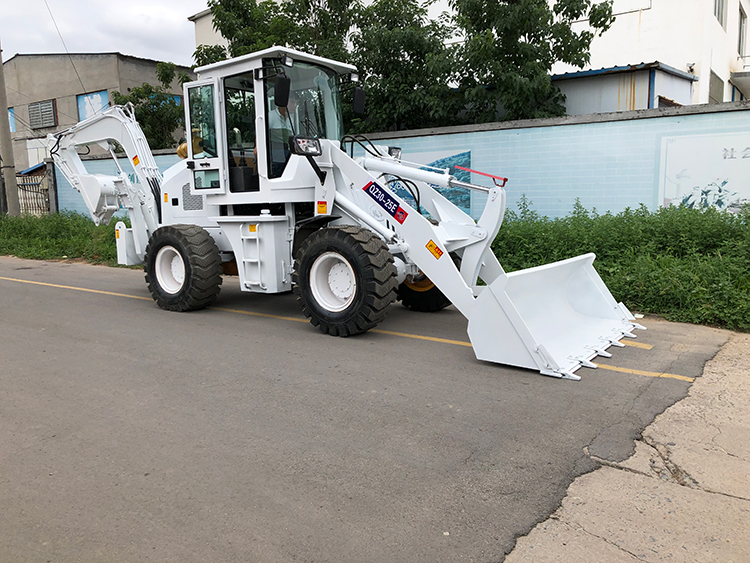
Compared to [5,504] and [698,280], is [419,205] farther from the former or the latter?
[5,504]

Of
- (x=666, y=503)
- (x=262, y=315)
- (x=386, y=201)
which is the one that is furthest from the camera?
(x=262, y=315)

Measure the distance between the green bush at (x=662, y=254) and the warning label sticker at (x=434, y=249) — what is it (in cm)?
325

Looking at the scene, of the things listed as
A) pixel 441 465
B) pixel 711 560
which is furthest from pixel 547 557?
pixel 441 465

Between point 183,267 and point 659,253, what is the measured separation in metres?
6.69

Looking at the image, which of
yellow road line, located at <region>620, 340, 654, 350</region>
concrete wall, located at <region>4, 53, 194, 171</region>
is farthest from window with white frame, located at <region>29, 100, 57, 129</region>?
yellow road line, located at <region>620, 340, 654, 350</region>

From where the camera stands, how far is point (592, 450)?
3.82 m

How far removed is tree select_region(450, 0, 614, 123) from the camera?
11.6 m

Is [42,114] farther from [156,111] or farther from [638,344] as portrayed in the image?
[638,344]

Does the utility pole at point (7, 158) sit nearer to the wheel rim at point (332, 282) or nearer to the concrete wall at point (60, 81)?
the concrete wall at point (60, 81)

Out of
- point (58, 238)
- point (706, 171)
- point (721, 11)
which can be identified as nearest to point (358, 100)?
point (706, 171)

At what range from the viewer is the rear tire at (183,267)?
25.7 feet

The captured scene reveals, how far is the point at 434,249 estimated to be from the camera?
612cm

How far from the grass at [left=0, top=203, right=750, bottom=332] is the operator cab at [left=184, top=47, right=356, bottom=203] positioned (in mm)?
3751

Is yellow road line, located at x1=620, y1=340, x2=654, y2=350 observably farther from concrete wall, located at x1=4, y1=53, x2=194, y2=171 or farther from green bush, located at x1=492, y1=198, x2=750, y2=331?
concrete wall, located at x1=4, y1=53, x2=194, y2=171
